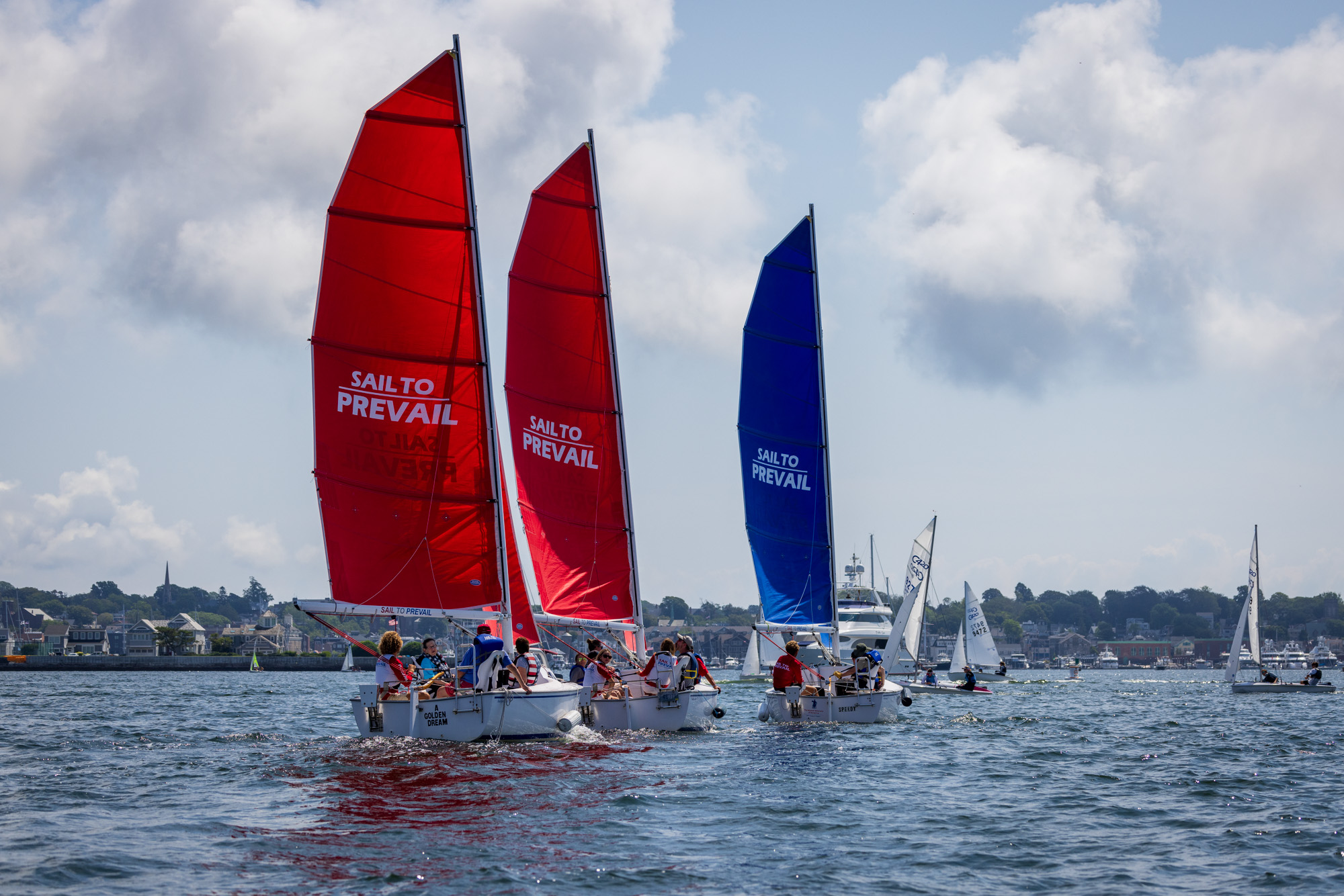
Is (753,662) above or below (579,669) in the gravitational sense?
below

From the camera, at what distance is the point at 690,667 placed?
24.2 m

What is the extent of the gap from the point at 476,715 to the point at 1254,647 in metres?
56.9

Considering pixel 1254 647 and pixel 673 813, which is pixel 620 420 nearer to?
pixel 673 813

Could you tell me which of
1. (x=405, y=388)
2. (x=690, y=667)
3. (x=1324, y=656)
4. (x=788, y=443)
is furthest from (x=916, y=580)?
(x=1324, y=656)

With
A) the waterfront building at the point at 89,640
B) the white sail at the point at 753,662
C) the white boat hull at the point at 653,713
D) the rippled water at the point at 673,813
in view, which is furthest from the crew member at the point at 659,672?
the waterfront building at the point at 89,640

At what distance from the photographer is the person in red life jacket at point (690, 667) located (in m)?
23.7

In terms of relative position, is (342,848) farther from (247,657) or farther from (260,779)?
(247,657)

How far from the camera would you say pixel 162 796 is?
1548cm

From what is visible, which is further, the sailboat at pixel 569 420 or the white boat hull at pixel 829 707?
the sailboat at pixel 569 420

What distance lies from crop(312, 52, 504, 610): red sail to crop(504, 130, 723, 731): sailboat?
463 cm

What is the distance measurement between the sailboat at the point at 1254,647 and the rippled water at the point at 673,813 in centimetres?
3299

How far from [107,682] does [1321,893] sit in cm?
7775

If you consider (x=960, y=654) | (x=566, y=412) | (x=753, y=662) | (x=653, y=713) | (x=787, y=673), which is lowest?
(x=753, y=662)

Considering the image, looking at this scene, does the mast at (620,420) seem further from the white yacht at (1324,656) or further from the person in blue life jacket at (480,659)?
the white yacht at (1324,656)
